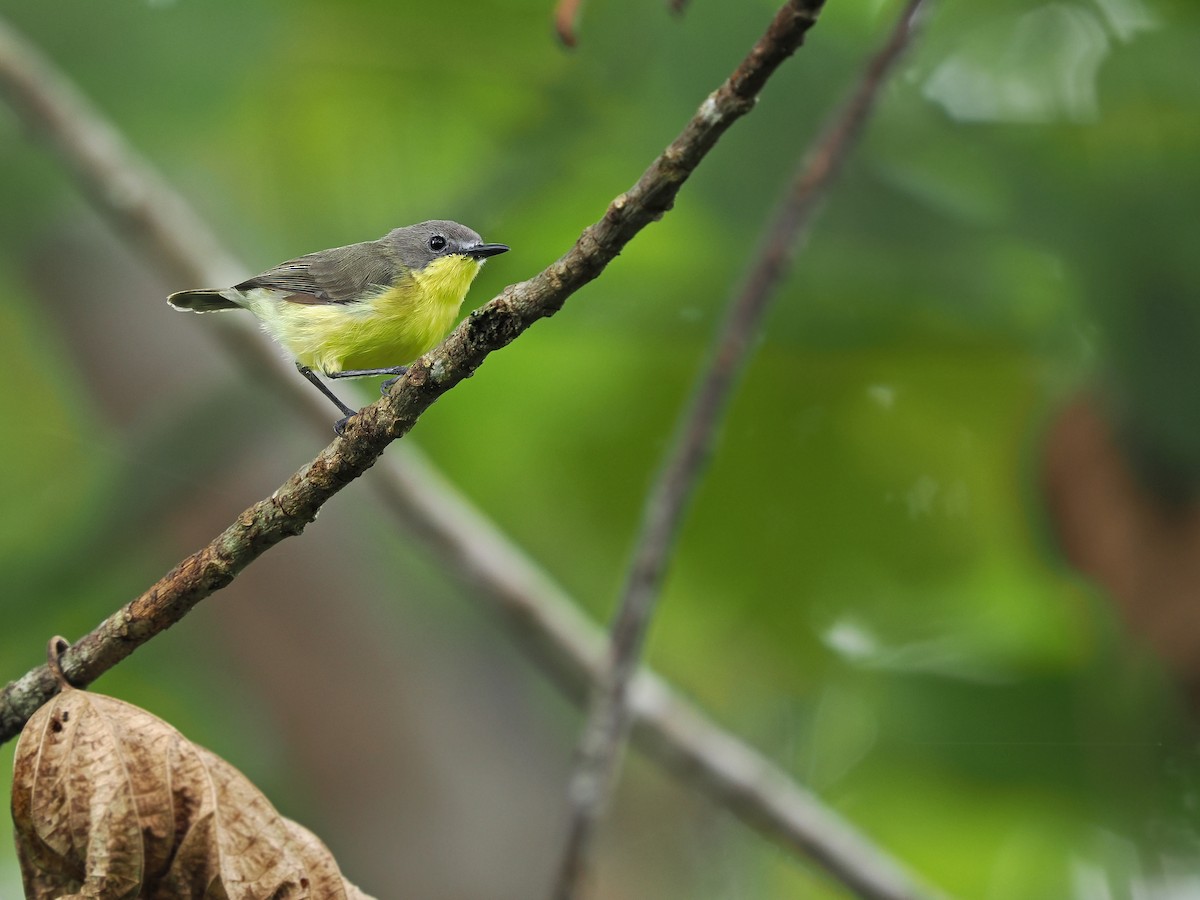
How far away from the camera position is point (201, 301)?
3914 mm

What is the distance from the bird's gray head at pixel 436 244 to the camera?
3895mm

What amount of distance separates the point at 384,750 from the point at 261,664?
102 cm

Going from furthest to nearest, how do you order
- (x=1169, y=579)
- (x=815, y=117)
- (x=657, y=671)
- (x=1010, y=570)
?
(x=657, y=671) → (x=1010, y=570) → (x=815, y=117) → (x=1169, y=579)

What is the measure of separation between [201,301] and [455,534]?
105 inches

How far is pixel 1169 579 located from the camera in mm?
6066

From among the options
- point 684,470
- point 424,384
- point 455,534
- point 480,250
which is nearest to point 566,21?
point 424,384

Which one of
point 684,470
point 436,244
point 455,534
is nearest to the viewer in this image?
point 436,244

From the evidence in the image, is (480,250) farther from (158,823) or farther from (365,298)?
(158,823)

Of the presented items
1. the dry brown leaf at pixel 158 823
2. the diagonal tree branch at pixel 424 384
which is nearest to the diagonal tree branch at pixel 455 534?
the diagonal tree branch at pixel 424 384

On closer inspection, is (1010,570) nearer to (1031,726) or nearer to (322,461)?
(1031,726)

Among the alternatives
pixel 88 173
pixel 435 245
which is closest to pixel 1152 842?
pixel 435 245

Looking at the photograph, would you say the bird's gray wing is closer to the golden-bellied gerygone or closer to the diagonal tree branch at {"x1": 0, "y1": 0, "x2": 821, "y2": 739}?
the golden-bellied gerygone

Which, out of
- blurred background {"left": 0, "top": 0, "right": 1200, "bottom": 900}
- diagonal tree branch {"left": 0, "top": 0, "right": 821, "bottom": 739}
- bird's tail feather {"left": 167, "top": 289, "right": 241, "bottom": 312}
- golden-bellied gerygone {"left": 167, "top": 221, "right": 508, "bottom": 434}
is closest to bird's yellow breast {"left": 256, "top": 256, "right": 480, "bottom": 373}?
golden-bellied gerygone {"left": 167, "top": 221, "right": 508, "bottom": 434}

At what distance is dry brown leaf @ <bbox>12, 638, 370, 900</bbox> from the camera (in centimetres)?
225
